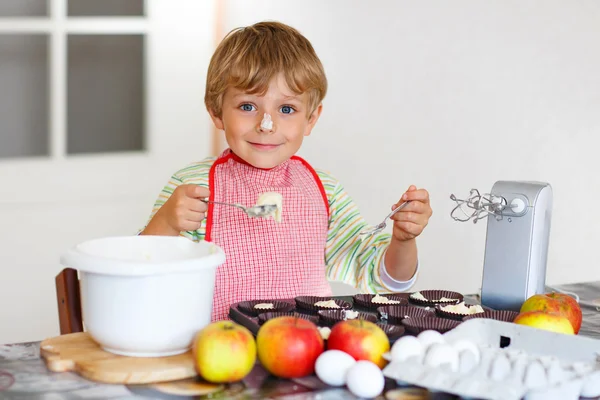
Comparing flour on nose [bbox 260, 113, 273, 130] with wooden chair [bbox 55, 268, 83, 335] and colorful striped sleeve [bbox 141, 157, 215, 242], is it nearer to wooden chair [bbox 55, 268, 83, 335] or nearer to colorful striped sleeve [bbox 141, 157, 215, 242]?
colorful striped sleeve [bbox 141, 157, 215, 242]

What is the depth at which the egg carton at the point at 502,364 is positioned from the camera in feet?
3.63

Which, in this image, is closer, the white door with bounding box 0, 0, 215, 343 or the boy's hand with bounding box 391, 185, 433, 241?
the boy's hand with bounding box 391, 185, 433, 241

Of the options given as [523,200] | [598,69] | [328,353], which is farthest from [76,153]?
[328,353]

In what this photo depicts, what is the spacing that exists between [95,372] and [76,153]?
85.3 inches

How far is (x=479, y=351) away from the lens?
1.24 metres

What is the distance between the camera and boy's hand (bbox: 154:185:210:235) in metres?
1.61

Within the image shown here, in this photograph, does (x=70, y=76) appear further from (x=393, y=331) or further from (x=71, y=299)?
(x=393, y=331)

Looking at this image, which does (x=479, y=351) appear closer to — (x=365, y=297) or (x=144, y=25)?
(x=365, y=297)

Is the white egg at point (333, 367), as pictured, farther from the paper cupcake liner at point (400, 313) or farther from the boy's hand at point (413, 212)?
the boy's hand at point (413, 212)

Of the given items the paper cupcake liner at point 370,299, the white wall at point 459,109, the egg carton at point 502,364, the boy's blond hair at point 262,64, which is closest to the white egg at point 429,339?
the egg carton at point 502,364

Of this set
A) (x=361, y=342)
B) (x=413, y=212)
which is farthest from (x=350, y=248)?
(x=361, y=342)

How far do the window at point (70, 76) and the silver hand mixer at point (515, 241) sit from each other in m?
1.97

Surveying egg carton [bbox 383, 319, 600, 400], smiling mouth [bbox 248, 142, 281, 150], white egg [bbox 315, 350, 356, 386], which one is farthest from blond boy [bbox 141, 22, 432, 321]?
white egg [bbox 315, 350, 356, 386]

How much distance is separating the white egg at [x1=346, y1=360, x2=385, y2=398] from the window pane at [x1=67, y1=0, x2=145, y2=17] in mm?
2355
